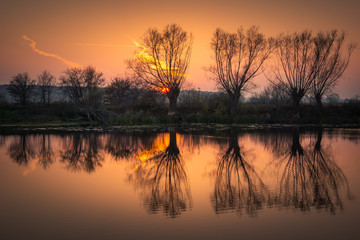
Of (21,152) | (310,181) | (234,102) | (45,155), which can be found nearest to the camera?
(310,181)

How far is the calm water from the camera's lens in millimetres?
5254

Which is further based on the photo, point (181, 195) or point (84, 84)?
point (84, 84)

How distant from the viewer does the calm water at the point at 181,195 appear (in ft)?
17.2

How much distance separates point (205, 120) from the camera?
1326 inches

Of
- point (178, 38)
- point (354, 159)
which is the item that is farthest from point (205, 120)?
point (354, 159)

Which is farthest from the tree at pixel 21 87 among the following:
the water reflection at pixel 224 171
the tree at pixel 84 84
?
the water reflection at pixel 224 171

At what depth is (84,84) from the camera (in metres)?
47.5

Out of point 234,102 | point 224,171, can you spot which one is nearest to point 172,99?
point 234,102

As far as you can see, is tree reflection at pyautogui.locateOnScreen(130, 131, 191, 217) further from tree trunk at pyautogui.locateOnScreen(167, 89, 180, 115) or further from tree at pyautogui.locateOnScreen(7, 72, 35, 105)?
tree at pyautogui.locateOnScreen(7, 72, 35, 105)

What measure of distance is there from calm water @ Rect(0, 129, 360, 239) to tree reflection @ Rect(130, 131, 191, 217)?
0.08 ft

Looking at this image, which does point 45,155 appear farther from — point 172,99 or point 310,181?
point 172,99

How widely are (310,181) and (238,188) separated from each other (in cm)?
229

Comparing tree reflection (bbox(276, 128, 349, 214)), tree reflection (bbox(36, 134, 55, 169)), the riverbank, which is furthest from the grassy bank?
tree reflection (bbox(276, 128, 349, 214))

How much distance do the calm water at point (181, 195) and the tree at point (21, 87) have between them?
3387 centimetres
